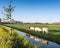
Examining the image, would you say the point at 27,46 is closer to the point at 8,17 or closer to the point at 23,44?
the point at 23,44

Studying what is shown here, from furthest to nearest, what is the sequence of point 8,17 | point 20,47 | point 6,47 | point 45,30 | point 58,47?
point 8,17
point 45,30
point 58,47
point 20,47
point 6,47

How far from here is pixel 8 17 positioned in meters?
99.8

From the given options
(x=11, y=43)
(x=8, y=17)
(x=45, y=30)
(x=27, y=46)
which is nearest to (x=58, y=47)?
(x=27, y=46)

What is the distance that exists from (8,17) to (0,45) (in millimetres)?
80177

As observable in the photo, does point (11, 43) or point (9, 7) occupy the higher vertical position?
point (9, 7)

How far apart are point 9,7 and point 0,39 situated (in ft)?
275

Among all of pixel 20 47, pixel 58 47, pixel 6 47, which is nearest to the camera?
pixel 6 47

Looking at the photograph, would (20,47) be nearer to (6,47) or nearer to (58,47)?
(6,47)

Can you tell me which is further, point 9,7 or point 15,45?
point 9,7

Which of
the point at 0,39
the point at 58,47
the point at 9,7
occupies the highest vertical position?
the point at 9,7

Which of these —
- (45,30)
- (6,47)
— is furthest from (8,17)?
(6,47)

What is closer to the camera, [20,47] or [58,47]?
[20,47]

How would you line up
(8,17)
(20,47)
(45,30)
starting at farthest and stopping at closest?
(8,17)
(45,30)
(20,47)

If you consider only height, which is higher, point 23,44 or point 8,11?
point 8,11
